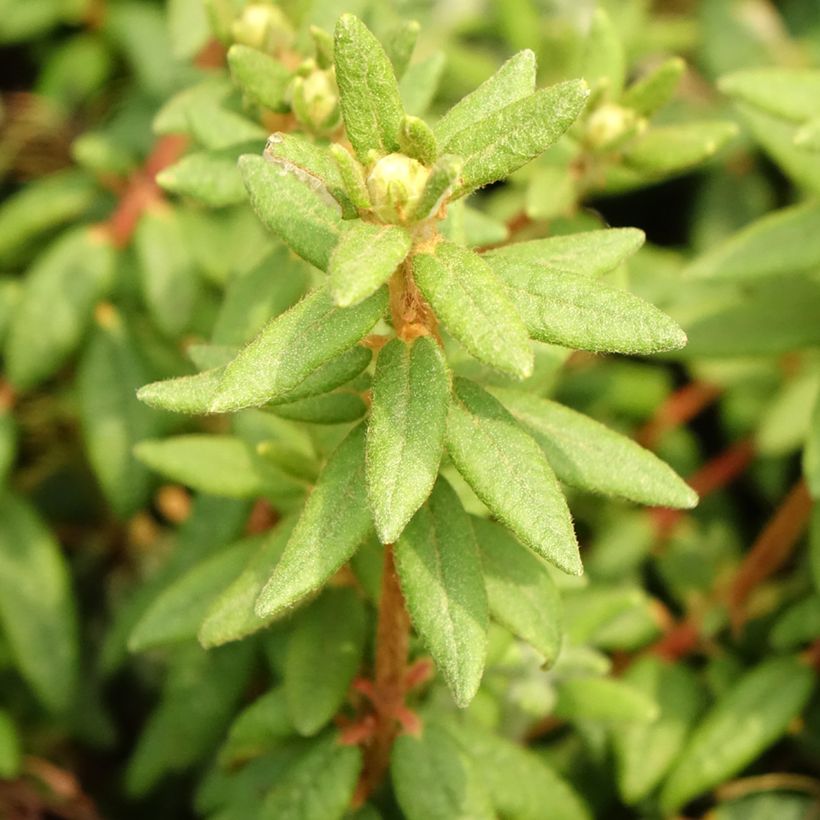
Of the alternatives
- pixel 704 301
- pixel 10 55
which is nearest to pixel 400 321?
pixel 704 301

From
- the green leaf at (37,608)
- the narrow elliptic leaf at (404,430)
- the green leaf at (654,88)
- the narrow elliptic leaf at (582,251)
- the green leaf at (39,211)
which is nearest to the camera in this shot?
the narrow elliptic leaf at (404,430)

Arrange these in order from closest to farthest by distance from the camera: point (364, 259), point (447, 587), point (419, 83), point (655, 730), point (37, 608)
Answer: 1. point (364, 259)
2. point (447, 587)
3. point (419, 83)
4. point (655, 730)
5. point (37, 608)

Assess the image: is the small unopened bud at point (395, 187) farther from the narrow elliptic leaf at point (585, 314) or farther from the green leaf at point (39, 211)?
the green leaf at point (39, 211)

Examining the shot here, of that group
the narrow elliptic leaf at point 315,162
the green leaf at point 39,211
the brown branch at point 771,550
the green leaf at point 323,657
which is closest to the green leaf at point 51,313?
the green leaf at point 39,211

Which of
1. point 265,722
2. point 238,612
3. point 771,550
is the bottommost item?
point 771,550

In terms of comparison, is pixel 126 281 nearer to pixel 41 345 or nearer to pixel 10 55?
pixel 41 345

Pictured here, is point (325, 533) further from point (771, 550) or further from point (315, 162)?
point (771, 550)

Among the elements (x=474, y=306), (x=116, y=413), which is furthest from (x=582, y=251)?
(x=116, y=413)

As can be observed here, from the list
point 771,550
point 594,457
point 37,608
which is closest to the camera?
point 594,457
